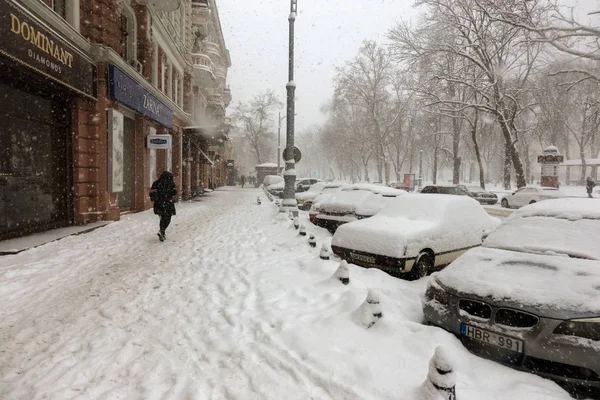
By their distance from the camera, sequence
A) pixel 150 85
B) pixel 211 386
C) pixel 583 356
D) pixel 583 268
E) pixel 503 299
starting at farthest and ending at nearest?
pixel 150 85, pixel 583 268, pixel 503 299, pixel 211 386, pixel 583 356

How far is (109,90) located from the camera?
438 inches

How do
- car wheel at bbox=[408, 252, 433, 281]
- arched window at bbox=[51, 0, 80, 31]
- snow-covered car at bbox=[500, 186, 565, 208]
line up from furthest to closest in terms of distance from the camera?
snow-covered car at bbox=[500, 186, 565, 208]
arched window at bbox=[51, 0, 80, 31]
car wheel at bbox=[408, 252, 433, 281]

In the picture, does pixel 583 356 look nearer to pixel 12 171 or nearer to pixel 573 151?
pixel 12 171

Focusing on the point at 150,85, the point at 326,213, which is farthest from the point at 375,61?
the point at 326,213

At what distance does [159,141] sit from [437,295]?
13765 mm

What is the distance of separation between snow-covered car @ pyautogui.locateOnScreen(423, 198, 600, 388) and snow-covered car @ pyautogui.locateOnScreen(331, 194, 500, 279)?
1409 mm

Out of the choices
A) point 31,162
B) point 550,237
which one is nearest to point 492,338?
point 550,237

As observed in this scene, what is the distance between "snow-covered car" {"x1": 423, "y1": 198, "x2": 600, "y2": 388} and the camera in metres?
2.72

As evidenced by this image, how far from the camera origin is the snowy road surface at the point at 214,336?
111 inches

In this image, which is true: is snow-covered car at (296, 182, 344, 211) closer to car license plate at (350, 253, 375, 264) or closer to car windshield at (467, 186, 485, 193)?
car license plate at (350, 253, 375, 264)

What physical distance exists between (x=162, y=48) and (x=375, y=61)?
25.6m

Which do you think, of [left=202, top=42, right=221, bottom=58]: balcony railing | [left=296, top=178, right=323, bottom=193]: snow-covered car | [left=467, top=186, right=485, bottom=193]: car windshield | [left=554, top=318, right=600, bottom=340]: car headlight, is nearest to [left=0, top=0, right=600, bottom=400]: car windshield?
[left=554, top=318, right=600, bottom=340]: car headlight

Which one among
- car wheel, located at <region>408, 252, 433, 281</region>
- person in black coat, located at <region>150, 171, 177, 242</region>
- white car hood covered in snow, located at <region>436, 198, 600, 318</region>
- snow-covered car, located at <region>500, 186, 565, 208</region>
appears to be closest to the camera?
white car hood covered in snow, located at <region>436, 198, 600, 318</region>

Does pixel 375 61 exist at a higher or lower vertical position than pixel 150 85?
higher
